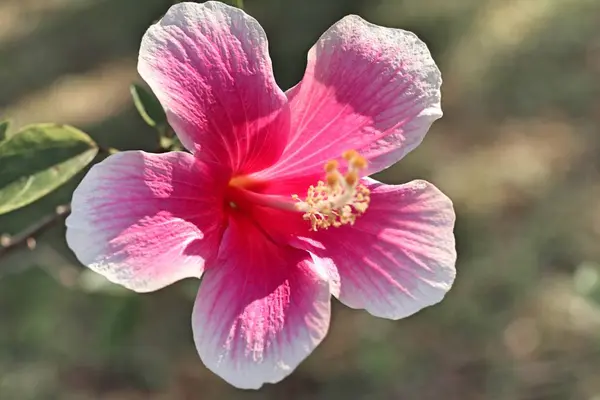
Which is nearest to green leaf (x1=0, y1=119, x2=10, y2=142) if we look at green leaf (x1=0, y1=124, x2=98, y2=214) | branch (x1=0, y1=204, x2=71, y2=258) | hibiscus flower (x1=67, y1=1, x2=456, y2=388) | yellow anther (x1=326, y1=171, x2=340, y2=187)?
green leaf (x1=0, y1=124, x2=98, y2=214)

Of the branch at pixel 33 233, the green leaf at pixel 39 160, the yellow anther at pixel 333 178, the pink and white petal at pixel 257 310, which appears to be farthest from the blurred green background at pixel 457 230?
the yellow anther at pixel 333 178

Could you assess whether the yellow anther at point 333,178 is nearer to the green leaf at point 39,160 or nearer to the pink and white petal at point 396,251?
the pink and white petal at point 396,251

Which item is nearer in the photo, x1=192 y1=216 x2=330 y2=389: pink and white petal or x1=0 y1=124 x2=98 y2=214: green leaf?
x1=192 y1=216 x2=330 y2=389: pink and white petal

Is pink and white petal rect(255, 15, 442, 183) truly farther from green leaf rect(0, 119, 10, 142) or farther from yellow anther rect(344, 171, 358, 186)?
green leaf rect(0, 119, 10, 142)

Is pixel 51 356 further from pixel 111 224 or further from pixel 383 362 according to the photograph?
pixel 111 224

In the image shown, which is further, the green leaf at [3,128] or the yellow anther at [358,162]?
the green leaf at [3,128]


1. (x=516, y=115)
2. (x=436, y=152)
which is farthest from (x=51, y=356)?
(x=516, y=115)
